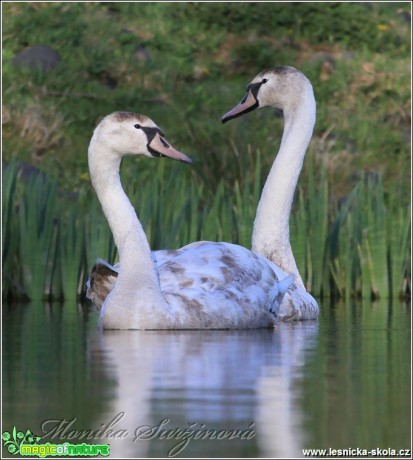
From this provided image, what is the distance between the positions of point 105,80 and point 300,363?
13.4m

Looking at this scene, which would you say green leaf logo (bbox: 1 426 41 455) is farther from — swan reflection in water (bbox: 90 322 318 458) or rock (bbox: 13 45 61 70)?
rock (bbox: 13 45 61 70)

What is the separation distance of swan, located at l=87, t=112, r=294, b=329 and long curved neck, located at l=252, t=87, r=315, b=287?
0.75m

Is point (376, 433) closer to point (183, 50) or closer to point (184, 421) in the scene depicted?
point (184, 421)

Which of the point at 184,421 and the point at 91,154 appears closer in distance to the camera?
the point at 184,421

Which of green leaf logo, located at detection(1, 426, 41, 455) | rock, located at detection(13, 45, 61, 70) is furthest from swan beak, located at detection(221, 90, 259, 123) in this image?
rock, located at detection(13, 45, 61, 70)

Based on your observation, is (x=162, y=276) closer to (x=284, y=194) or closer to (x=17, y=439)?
(x=284, y=194)

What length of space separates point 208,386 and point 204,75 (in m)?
14.5

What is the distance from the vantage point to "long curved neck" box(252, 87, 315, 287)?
1216cm

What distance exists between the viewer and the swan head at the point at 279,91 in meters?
12.7

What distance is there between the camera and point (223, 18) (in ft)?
74.9

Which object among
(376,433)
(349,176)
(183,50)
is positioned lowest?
(376,433)

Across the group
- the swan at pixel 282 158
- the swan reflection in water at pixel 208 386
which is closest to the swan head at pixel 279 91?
the swan at pixel 282 158

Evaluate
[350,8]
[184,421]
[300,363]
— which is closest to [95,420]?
[184,421]

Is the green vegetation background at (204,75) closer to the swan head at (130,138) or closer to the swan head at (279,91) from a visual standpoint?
the swan head at (279,91)
